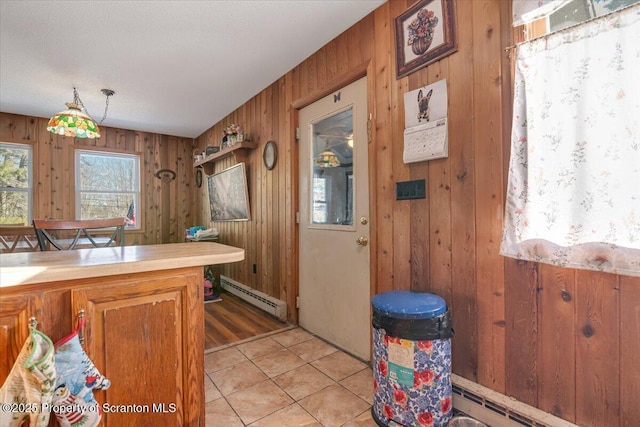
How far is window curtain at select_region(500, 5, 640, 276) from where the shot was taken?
41.2 inches

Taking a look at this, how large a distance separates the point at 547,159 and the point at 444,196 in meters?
0.51

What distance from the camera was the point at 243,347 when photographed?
95.3 inches

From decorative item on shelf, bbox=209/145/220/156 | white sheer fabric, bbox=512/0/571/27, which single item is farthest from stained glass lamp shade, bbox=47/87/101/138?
white sheer fabric, bbox=512/0/571/27

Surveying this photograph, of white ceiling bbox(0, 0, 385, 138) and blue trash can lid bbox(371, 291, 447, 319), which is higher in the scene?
white ceiling bbox(0, 0, 385, 138)

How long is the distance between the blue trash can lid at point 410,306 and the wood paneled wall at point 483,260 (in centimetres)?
23

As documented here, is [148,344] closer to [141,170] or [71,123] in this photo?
[71,123]

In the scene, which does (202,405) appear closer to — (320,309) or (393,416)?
(393,416)

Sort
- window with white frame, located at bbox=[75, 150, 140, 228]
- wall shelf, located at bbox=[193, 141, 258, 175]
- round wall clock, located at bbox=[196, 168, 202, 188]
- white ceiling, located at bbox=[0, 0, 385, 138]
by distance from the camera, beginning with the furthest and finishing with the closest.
Answer: round wall clock, located at bbox=[196, 168, 202, 188]
window with white frame, located at bbox=[75, 150, 140, 228]
wall shelf, located at bbox=[193, 141, 258, 175]
white ceiling, located at bbox=[0, 0, 385, 138]

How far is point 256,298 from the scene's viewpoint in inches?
134

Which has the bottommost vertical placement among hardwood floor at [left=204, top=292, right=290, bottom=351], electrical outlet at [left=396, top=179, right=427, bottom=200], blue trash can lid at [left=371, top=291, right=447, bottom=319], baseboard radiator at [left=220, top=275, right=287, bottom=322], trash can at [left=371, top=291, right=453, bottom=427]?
hardwood floor at [left=204, top=292, right=290, bottom=351]

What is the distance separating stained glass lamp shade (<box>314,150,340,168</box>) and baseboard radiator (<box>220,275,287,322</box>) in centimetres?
140

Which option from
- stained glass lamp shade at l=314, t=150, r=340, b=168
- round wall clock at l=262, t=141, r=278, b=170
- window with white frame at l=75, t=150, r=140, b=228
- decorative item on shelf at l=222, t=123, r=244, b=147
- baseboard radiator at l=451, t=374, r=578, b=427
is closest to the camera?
baseboard radiator at l=451, t=374, r=578, b=427

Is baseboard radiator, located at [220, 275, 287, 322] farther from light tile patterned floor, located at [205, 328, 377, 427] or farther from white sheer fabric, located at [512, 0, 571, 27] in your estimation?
white sheer fabric, located at [512, 0, 571, 27]

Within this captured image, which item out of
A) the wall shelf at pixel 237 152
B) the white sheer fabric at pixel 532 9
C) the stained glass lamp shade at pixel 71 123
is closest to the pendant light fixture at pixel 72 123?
the stained glass lamp shade at pixel 71 123
